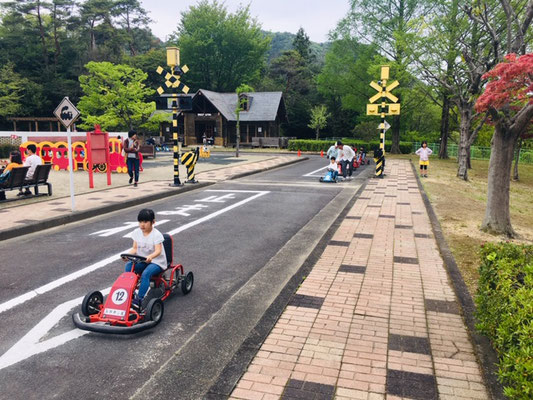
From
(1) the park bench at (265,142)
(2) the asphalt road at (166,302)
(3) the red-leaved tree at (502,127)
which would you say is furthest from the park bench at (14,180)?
(1) the park bench at (265,142)

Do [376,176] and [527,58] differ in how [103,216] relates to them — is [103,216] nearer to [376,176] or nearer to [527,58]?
[527,58]

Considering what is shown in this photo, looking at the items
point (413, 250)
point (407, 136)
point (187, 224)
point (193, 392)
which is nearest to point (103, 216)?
point (187, 224)

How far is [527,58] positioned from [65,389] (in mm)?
7861

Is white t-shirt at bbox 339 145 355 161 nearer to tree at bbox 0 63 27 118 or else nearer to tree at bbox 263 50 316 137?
tree at bbox 263 50 316 137

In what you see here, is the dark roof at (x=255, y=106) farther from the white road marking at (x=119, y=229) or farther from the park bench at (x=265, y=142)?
the white road marking at (x=119, y=229)

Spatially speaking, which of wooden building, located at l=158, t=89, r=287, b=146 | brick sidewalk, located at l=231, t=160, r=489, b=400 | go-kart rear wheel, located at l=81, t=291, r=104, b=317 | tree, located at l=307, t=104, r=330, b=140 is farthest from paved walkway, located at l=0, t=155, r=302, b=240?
tree, located at l=307, t=104, r=330, b=140

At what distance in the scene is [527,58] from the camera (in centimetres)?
684

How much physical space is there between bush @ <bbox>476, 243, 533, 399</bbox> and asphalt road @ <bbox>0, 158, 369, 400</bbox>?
95.2 inches

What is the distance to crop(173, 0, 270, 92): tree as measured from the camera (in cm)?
6094

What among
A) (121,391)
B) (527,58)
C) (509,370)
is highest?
(527,58)

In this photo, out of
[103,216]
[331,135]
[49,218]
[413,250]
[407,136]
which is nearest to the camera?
[413,250]

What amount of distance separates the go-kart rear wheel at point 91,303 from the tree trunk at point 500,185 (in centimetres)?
810

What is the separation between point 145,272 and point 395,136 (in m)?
36.5

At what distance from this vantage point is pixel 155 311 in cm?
486
